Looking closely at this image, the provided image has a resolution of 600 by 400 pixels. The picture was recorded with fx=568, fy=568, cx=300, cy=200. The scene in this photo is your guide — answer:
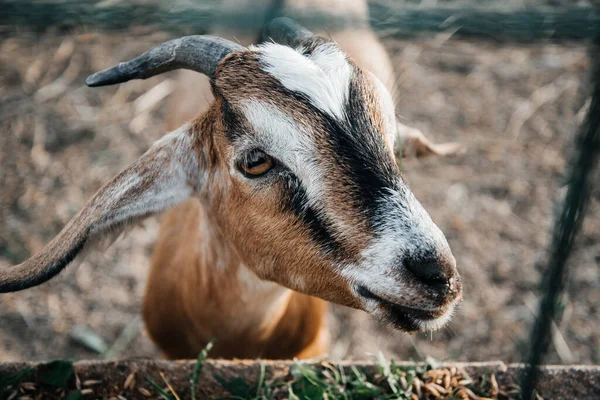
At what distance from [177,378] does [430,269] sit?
122cm

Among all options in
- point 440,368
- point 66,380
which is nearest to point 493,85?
point 440,368

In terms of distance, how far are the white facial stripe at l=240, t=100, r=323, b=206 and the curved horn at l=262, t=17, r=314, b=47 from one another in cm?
52

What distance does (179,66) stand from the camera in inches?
95.6

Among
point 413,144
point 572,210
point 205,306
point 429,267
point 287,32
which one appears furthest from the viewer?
point 413,144

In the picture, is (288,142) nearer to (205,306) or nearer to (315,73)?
(315,73)

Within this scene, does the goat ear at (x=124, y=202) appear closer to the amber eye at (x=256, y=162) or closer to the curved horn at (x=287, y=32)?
the amber eye at (x=256, y=162)

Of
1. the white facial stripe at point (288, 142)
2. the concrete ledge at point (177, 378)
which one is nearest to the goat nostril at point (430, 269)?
the white facial stripe at point (288, 142)

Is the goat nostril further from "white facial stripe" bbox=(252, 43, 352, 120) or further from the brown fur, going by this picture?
the brown fur

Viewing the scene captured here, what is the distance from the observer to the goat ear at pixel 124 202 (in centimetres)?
225

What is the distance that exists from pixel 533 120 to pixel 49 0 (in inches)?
201

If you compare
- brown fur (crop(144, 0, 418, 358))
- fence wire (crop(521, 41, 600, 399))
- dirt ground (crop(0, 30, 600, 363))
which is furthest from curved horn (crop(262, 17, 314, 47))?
dirt ground (crop(0, 30, 600, 363))

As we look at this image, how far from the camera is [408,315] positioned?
6.54 ft

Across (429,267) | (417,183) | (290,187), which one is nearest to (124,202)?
(290,187)

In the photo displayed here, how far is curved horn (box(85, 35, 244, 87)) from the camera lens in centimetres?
229
